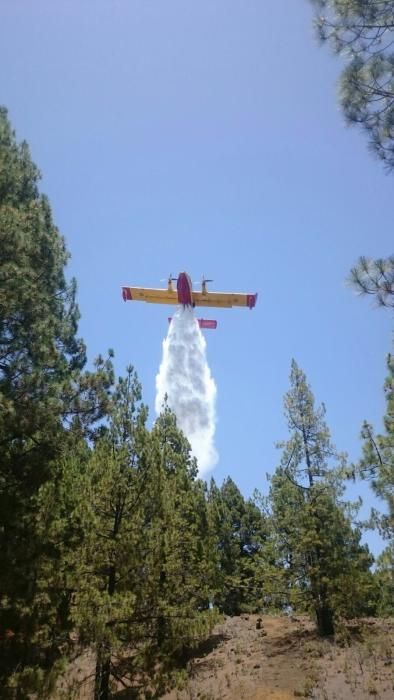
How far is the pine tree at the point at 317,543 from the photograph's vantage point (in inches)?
635

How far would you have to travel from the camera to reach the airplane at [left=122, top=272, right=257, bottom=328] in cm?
4072

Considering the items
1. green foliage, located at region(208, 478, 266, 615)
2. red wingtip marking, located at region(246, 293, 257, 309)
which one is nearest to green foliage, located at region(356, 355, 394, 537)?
green foliage, located at region(208, 478, 266, 615)

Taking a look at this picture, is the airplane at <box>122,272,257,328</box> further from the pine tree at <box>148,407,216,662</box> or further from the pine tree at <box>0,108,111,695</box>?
the pine tree at <box>0,108,111,695</box>

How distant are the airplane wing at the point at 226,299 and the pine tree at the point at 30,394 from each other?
99.1 ft

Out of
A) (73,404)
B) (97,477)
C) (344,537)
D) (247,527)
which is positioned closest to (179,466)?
(344,537)

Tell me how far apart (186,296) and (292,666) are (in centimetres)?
2976

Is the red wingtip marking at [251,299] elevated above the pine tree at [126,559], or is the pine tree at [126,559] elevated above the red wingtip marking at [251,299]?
the red wingtip marking at [251,299]

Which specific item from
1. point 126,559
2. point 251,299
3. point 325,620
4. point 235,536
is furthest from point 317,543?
point 251,299

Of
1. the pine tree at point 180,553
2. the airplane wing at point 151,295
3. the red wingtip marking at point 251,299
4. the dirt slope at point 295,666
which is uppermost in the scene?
the airplane wing at point 151,295

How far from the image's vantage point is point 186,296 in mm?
41031

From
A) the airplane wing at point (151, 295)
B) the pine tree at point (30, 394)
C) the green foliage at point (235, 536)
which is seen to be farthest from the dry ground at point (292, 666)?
the airplane wing at point (151, 295)

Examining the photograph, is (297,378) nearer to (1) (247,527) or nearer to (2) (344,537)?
(2) (344,537)

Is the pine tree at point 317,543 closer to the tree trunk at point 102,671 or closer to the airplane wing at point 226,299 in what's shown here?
the tree trunk at point 102,671

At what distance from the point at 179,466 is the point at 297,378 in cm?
635
